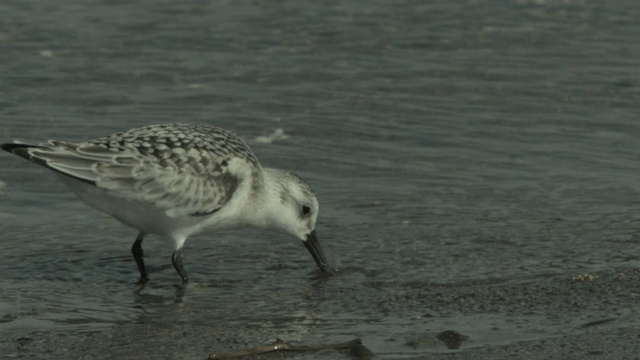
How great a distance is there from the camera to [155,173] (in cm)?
801

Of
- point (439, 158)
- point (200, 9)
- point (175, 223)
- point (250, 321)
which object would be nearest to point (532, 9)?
point (200, 9)

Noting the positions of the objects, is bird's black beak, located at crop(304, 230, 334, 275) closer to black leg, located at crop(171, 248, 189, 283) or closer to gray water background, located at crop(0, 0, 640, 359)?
gray water background, located at crop(0, 0, 640, 359)

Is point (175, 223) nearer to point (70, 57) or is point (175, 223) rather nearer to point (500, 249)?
point (500, 249)

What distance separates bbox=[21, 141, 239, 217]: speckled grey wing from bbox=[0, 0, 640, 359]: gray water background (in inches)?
20.4

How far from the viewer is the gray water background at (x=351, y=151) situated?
7355 mm

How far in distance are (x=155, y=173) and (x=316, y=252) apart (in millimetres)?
1173

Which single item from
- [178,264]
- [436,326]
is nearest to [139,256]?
[178,264]

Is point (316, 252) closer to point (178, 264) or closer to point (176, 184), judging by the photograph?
point (178, 264)

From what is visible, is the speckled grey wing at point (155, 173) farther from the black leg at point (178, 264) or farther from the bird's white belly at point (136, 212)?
the black leg at point (178, 264)

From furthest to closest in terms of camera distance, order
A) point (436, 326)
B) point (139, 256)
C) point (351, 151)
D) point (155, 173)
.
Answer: point (351, 151), point (139, 256), point (155, 173), point (436, 326)

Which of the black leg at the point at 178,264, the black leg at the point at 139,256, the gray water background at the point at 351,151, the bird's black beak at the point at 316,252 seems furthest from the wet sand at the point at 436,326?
the black leg at the point at 139,256

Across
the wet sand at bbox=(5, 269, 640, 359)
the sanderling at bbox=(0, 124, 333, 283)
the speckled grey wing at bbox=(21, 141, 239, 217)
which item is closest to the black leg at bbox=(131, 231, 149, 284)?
the sanderling at bbox=(0, 124, 333, 283)

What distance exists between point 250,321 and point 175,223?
1.31 m

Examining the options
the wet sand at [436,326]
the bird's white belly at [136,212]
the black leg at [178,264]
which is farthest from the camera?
the black leg at [178,264]
